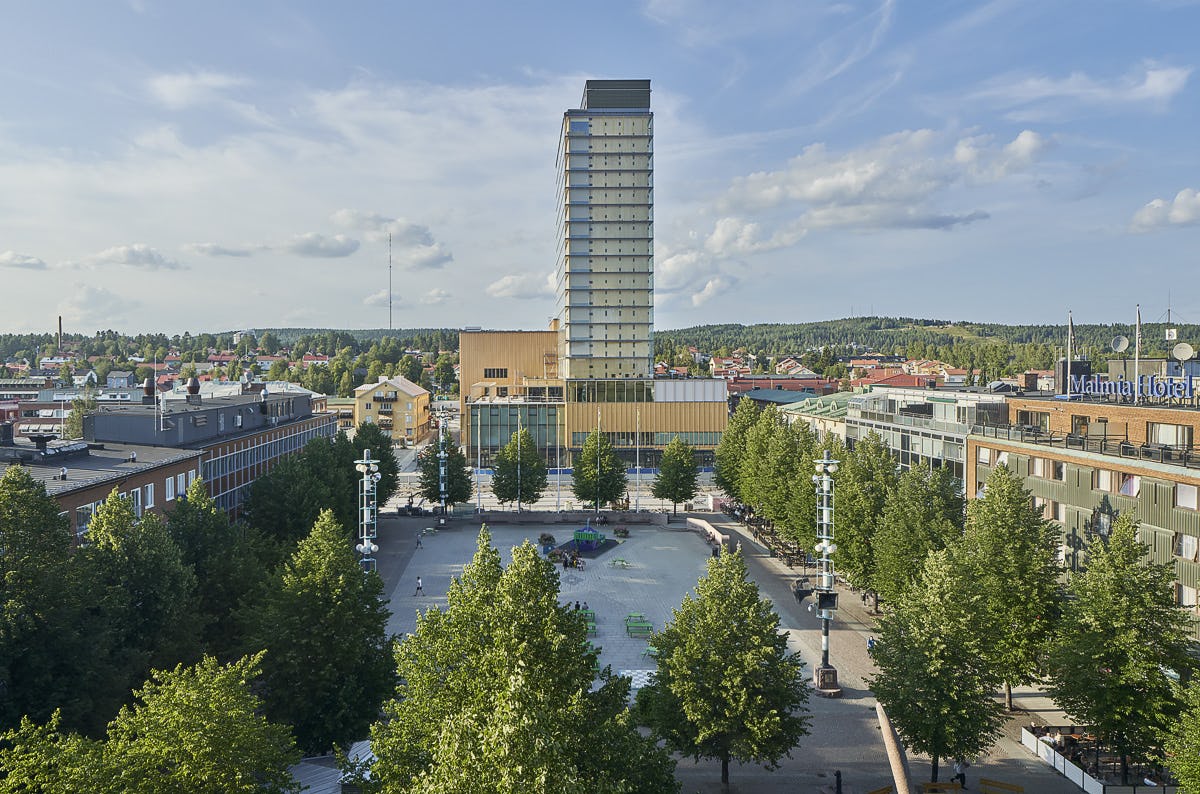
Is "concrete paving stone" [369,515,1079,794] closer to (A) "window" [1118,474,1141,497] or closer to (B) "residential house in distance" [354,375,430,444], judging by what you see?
(A) "window" [1118,474,1141,497]

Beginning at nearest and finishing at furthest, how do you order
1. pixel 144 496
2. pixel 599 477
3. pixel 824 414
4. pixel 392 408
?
1. pixel 144 496
2. pixel 599 477
3. pixel 824 414
4. pixel 392 408

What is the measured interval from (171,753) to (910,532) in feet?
118

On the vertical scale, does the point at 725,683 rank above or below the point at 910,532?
below

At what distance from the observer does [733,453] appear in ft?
268

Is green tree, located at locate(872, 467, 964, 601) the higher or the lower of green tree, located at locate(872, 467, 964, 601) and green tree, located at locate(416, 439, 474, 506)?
the higher

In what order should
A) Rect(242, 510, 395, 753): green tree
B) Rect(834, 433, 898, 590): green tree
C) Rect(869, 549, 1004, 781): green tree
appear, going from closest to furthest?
1. Rect(869, 549, 1004, 781): green tree
2. Rect(242, 510, 395, 753): green tree
3. Rect(834, 433, 898, 590): green tree

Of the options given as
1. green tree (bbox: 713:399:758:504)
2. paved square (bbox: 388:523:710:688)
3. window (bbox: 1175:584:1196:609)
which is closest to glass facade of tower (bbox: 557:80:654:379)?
green tree (bbox: 713:399:758:504)

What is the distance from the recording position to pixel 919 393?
258 feet

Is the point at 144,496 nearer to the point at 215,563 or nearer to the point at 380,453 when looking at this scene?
the point at 215,563

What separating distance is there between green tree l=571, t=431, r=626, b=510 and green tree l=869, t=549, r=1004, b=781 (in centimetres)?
5164

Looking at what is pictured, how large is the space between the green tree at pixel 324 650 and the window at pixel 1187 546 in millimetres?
35398

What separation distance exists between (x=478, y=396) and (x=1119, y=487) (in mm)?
101041

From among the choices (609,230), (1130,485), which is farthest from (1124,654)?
(609,230)

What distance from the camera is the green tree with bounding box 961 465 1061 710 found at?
3331cm
